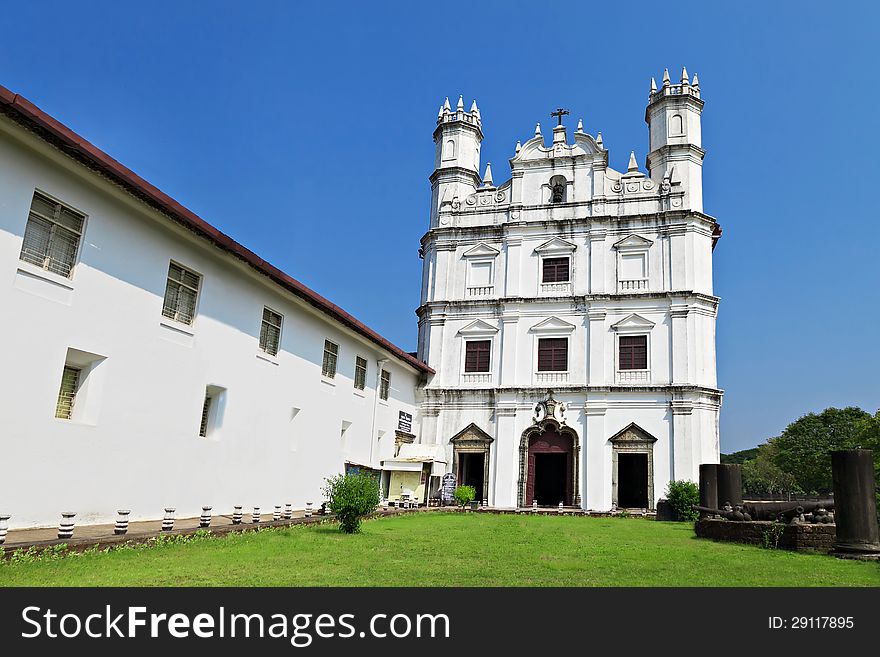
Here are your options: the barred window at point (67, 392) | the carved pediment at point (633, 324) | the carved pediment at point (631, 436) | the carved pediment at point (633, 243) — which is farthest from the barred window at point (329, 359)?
the carved pediment at point (633, 243)

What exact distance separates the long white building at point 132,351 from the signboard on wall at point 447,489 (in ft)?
22.8

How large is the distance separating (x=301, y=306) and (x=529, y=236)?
13.3 m

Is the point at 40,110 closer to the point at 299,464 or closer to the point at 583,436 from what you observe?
the point at 299,464

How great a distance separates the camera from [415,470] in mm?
22875

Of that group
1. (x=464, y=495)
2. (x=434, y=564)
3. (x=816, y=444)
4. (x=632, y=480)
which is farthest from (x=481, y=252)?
(x=816, y=444)

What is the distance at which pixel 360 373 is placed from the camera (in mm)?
22141

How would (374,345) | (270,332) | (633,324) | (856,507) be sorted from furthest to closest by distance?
(633,324) < (374,345) < (270,332) < (856,507)

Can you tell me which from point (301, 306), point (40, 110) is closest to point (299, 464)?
point (301, 306)

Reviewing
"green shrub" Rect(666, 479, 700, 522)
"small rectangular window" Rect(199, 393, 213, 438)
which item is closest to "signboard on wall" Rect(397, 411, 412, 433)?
"green shrub" Rect(666, 479, 700, 522)

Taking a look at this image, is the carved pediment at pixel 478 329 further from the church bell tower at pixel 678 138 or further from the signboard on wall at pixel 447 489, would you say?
the church bell tower at pixel 678 138

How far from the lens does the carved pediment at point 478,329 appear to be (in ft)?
90.4

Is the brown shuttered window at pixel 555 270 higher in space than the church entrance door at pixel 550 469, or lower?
higher

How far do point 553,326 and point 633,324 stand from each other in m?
3.17

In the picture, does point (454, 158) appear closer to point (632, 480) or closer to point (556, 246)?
point (556, 246)
